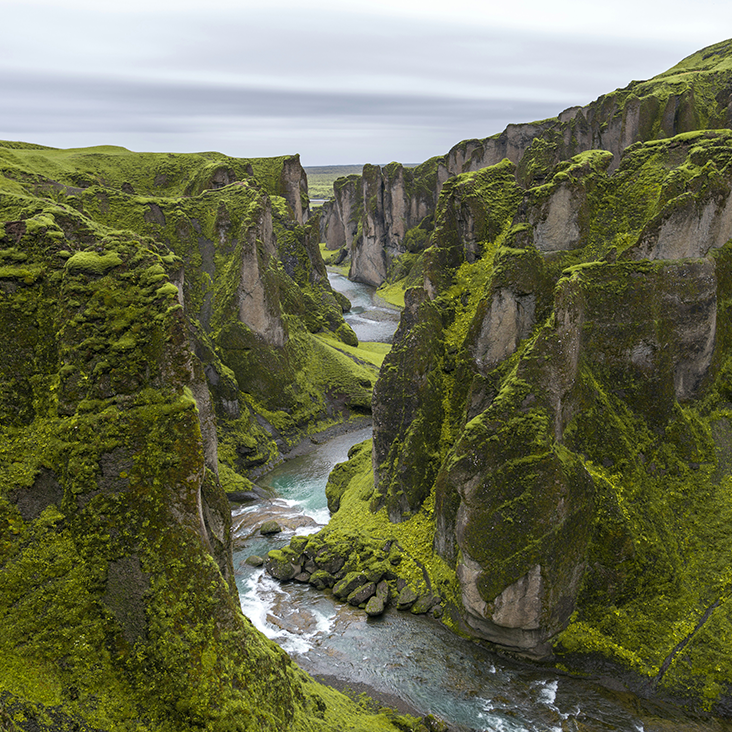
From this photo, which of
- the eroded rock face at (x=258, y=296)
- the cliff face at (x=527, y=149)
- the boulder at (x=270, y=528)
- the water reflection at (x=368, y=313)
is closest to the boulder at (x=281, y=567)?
the boulder at (x=270, y=528)

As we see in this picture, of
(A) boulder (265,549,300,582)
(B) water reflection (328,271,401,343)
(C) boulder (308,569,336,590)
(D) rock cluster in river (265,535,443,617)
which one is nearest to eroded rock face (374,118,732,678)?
(D) rock cluster in river (265,535,443,617)

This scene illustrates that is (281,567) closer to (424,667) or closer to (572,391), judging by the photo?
(424,667)

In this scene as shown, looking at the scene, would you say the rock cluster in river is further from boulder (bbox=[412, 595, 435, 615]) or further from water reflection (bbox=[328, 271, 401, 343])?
water reflection (bbox=[328, 271, 401, 343])

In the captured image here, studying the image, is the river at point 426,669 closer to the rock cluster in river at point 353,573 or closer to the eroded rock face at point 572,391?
the rock cluster in river at point 353,573

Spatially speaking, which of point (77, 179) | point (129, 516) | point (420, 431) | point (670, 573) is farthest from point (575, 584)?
point (77, 179)

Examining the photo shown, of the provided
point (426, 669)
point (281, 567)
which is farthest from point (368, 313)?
point (426, 669)

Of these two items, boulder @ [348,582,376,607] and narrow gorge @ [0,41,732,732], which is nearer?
narrow gorge @ [0,41,732,732]
